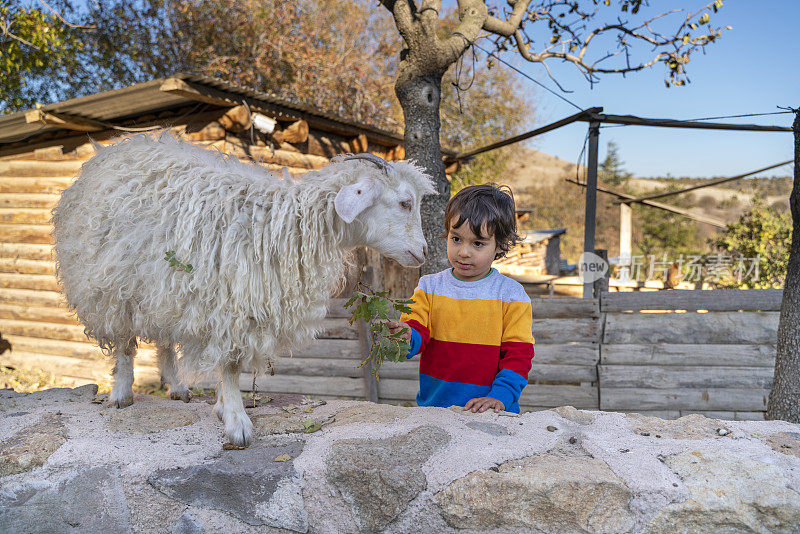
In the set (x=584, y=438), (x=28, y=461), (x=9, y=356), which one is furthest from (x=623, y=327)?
(x=9, y=356)

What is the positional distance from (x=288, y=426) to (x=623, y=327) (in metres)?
3.93

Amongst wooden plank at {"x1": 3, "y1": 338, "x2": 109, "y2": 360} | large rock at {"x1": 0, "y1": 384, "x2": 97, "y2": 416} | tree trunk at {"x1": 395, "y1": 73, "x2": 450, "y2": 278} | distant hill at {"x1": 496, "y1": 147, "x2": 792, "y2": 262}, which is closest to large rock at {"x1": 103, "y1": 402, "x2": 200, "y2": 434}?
large rock at {"x1": 0, "y1": 384, "x2": 97, "y2": 416}

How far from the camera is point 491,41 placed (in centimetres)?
684

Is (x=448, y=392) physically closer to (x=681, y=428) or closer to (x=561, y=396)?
(x=681, y=428)

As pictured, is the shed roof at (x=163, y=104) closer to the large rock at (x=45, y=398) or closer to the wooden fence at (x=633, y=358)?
the wooden fence at (x=633, y=358)

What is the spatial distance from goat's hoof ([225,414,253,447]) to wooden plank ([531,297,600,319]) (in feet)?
11.9

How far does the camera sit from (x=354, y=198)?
2.38 metres

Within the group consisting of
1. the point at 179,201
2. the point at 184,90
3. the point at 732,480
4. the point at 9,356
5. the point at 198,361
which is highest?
the point at 184,90

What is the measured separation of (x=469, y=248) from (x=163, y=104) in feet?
19.6

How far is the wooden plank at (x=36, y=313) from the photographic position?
26.7ft

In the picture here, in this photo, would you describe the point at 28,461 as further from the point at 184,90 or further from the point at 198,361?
the point at 184,90

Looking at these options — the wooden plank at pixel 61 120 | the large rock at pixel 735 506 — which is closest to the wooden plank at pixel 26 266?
the wooden plank at pixel 61 120

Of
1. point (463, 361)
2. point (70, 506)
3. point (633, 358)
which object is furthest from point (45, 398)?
point (633, 358)

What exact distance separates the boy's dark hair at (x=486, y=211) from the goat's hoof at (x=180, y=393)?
1982mm
